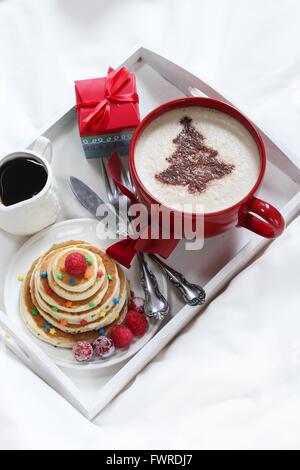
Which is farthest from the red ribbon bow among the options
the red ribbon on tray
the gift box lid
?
the red ribbon on tray

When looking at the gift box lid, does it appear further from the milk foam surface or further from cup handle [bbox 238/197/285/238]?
cup handle [bbox 238/197/285/238]

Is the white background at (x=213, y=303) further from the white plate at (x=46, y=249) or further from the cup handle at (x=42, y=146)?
the cup handle at (x=42, y=146)

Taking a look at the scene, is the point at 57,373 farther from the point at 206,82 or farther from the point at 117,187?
the point at 206,82

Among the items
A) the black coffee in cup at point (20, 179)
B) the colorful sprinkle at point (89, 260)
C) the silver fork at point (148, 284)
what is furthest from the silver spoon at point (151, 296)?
the black coffee in cup at point (20, 179)

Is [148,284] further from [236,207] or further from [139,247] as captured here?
[236,207]

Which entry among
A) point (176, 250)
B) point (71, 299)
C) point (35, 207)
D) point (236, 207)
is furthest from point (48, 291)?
point (236, 207)

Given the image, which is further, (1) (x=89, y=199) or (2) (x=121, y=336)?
(1) (x=89, y=199)

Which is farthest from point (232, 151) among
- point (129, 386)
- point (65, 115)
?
point (129, 386)

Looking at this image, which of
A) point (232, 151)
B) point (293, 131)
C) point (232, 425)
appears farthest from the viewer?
point (293, 131)
